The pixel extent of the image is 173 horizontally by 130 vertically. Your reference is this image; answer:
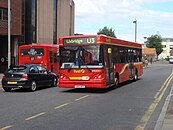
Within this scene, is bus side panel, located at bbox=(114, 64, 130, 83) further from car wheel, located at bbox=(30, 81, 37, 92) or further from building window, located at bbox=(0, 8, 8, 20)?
building window, located at bbox=(0, 8, 8, 20)

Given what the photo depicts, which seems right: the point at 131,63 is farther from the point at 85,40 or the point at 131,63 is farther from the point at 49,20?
the point at 49,20

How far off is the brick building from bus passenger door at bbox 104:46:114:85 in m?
20.4

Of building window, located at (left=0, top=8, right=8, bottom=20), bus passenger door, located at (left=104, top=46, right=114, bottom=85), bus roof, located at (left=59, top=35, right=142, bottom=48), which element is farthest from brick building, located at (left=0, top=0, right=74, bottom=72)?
bus passenger door, located at (left=104, top=46, right=114, bottom=85)

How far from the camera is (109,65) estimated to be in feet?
60.5

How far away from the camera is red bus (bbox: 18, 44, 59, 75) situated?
89.9ft

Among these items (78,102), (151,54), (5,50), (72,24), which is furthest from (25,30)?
(151,54)

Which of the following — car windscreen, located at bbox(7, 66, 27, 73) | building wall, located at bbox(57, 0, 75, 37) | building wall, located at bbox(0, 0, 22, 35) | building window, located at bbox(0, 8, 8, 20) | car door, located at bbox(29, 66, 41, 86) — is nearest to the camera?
car windscreen, located at bbox(7, 66, 27, 73)

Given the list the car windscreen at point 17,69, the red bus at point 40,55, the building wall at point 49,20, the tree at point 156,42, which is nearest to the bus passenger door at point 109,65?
the car windscreen at point 17,69

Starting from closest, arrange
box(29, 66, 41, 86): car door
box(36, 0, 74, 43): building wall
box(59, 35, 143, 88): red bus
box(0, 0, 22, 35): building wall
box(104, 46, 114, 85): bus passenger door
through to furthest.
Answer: box(59, 35, 143, 88): red bus, box(104, 46, 114, 85): bus passenger door, box(29, 66, 41, 86): car door, box(0, 0, 22, 35): building wall, box(36, 0, 74, 43): building wall

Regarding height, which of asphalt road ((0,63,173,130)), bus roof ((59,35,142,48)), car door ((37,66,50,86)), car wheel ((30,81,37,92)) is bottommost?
asphalt road ((0,63,173,130))

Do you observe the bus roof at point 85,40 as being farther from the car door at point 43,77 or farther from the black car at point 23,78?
the car door at point 43,77

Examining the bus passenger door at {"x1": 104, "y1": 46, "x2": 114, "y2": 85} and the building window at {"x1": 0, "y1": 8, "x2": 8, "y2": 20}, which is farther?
the building window at {"x1": 0, "y1": 8, "x2": 8, "y2": 20}

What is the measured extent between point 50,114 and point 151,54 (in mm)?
106660

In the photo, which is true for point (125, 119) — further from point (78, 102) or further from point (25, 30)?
point (25, 30)
